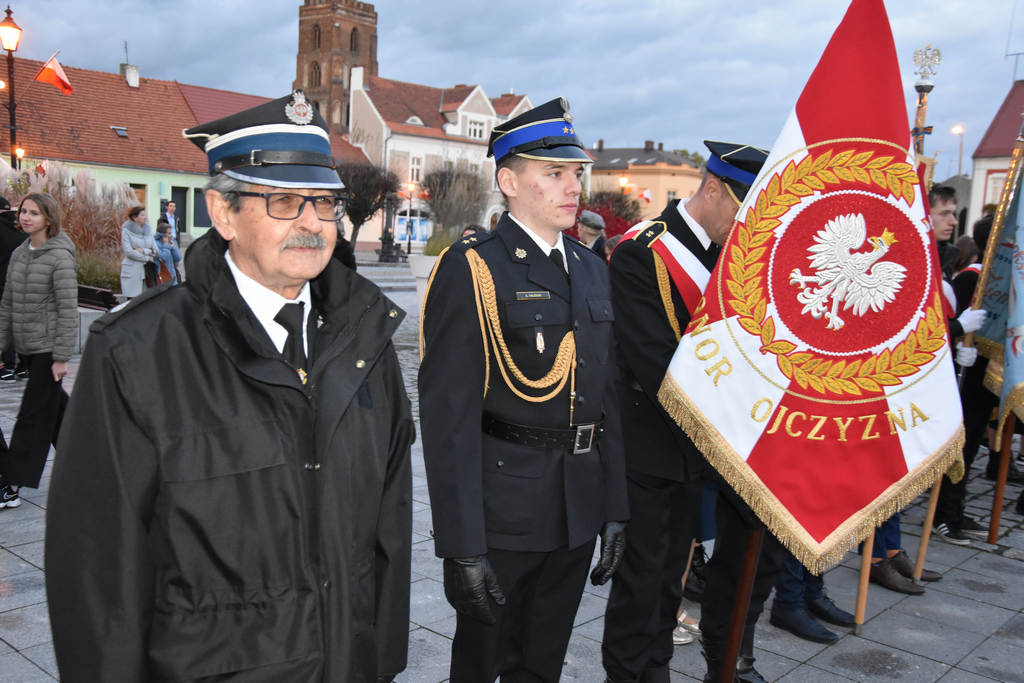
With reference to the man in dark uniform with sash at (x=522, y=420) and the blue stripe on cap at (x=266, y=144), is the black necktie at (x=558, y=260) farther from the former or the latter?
the blue stripe on cap at (x=266, y=144)

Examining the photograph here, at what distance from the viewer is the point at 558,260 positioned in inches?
118

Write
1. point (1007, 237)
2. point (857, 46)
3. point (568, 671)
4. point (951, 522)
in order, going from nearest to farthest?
point (857, 46) → point (568, 671) → point (1007, 237) → point (951, 522)

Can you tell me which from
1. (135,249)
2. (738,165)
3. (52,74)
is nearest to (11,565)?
(738,165)

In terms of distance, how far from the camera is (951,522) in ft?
19.5

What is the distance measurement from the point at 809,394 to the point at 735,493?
20.5 inches

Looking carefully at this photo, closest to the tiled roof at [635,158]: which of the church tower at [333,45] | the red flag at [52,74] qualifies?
the church tower at [333,45]

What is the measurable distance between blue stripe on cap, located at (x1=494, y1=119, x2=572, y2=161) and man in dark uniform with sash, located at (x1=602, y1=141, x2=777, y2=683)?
72cm

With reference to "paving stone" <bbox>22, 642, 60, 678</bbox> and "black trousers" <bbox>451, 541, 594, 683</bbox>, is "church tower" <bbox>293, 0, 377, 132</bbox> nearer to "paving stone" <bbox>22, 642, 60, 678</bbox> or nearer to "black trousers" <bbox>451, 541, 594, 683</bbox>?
"paving stone" <bbox>22, 642, 60, 678</bbox>

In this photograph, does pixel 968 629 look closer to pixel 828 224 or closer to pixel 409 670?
pixel 828 224

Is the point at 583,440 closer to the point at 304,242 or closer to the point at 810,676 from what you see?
the point at 304,242

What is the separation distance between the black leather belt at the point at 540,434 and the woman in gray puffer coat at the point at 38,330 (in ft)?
12.8

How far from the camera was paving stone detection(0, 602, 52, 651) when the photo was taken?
365cm

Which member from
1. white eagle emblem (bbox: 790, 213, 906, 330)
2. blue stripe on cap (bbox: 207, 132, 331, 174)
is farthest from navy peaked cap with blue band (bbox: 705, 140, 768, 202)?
blue stripe on cap (bbox: 207, 132, 331, 174)

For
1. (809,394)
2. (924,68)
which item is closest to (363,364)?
(809,394)
